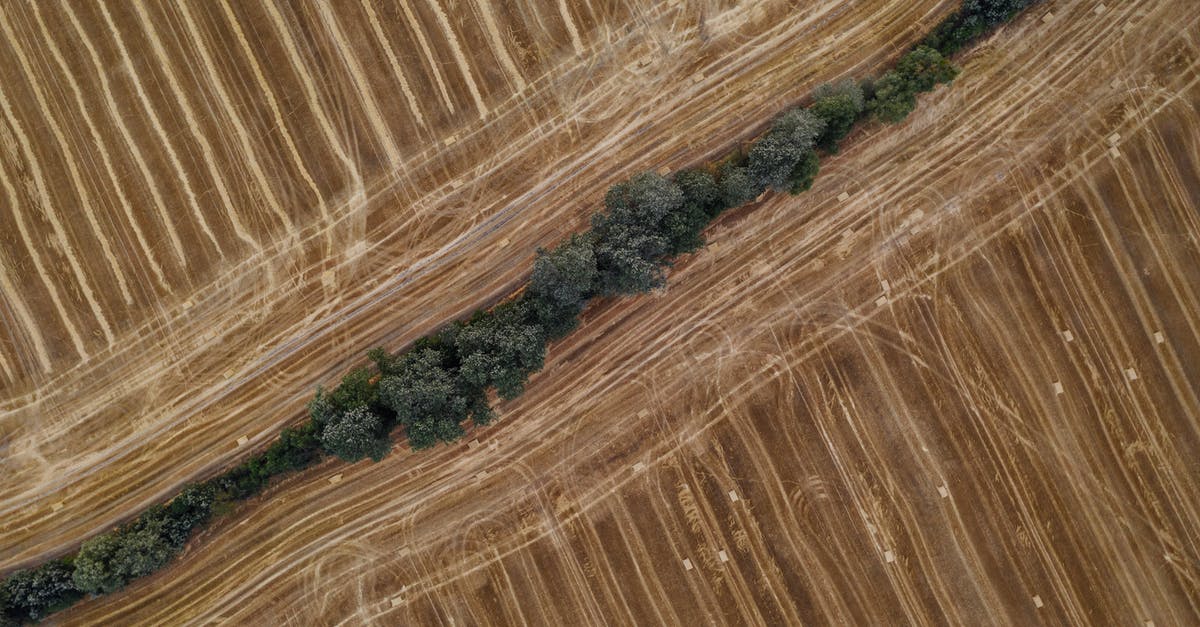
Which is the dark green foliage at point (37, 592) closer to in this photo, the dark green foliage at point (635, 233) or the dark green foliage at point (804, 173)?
the dark green foliage at point (635, 233)

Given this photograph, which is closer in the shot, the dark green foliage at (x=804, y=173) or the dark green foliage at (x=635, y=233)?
the dark green foliage at (x=635, y=233)

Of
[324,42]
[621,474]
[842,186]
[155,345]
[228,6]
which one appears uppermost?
[228,6]

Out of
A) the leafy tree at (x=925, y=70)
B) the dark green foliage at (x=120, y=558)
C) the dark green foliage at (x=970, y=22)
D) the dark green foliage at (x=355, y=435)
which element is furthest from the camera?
the dark green foliage at (x=120, y=558)

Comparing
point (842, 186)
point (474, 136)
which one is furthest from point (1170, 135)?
point (474, 136)

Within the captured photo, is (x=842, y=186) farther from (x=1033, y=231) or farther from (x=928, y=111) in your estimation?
(x=1033, y=231)

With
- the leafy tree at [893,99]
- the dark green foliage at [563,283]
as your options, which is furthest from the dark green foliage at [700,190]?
the leafy tree at [893,99]

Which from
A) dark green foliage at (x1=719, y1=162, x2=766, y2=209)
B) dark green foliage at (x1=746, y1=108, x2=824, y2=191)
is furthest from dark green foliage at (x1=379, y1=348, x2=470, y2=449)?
dark green foliage at (x1=746, y1=108, x2=824, y2=191)

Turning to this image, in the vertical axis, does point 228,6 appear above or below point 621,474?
above
